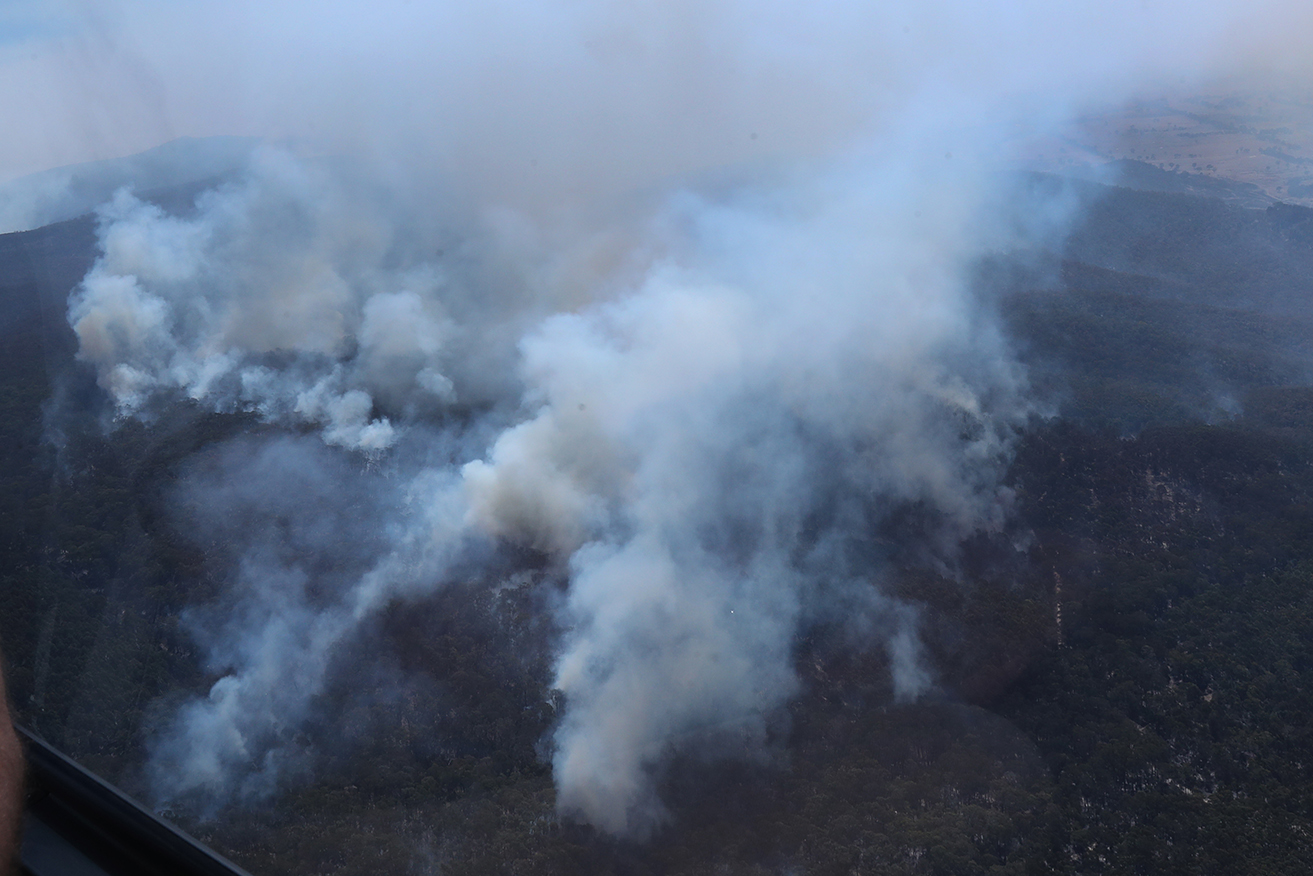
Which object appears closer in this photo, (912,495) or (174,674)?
(174,674)

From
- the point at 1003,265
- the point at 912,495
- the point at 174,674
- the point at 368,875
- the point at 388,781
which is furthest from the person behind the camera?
the point at 1003,265

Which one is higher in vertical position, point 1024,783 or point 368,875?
point 368,875

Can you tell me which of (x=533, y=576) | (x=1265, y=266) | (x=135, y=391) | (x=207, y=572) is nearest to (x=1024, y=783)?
(x=533, y=576)

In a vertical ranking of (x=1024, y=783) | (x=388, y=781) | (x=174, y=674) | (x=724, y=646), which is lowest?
(x=1024, y=783)

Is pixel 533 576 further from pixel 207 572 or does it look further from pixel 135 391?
pixel 135 391

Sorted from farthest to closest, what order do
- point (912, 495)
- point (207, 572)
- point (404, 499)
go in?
point (912, 495), point (404, 499), point (207, 572)

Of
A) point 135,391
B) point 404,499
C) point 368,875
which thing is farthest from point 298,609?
point 135,391
